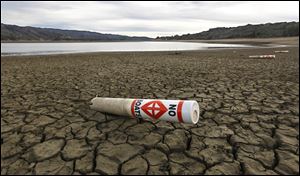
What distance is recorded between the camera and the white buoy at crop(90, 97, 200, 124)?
2316 mm

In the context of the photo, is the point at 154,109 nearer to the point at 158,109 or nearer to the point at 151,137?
the point at 158,109

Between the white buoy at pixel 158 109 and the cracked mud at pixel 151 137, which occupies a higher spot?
the white buoy at pixel 158 109

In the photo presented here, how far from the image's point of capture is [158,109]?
246 cm

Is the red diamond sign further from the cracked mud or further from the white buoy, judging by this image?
the cracked mud

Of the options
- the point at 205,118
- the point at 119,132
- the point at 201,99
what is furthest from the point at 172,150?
the point at 201,99

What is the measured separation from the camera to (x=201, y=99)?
157 inches

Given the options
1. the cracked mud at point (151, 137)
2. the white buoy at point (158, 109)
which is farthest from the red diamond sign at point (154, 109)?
the cracked mud at point (151, 137)

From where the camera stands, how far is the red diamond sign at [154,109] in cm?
243

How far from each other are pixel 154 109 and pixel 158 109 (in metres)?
0.05

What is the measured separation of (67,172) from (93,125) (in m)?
0.98

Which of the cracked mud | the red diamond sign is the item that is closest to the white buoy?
the red diamond sign

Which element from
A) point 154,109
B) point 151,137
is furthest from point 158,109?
point 151,137

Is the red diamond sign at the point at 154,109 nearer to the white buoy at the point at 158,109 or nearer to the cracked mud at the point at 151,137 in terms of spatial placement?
the white buoy at the point at 158,109

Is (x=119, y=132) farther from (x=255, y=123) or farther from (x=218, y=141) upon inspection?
(x=255, y=123)
